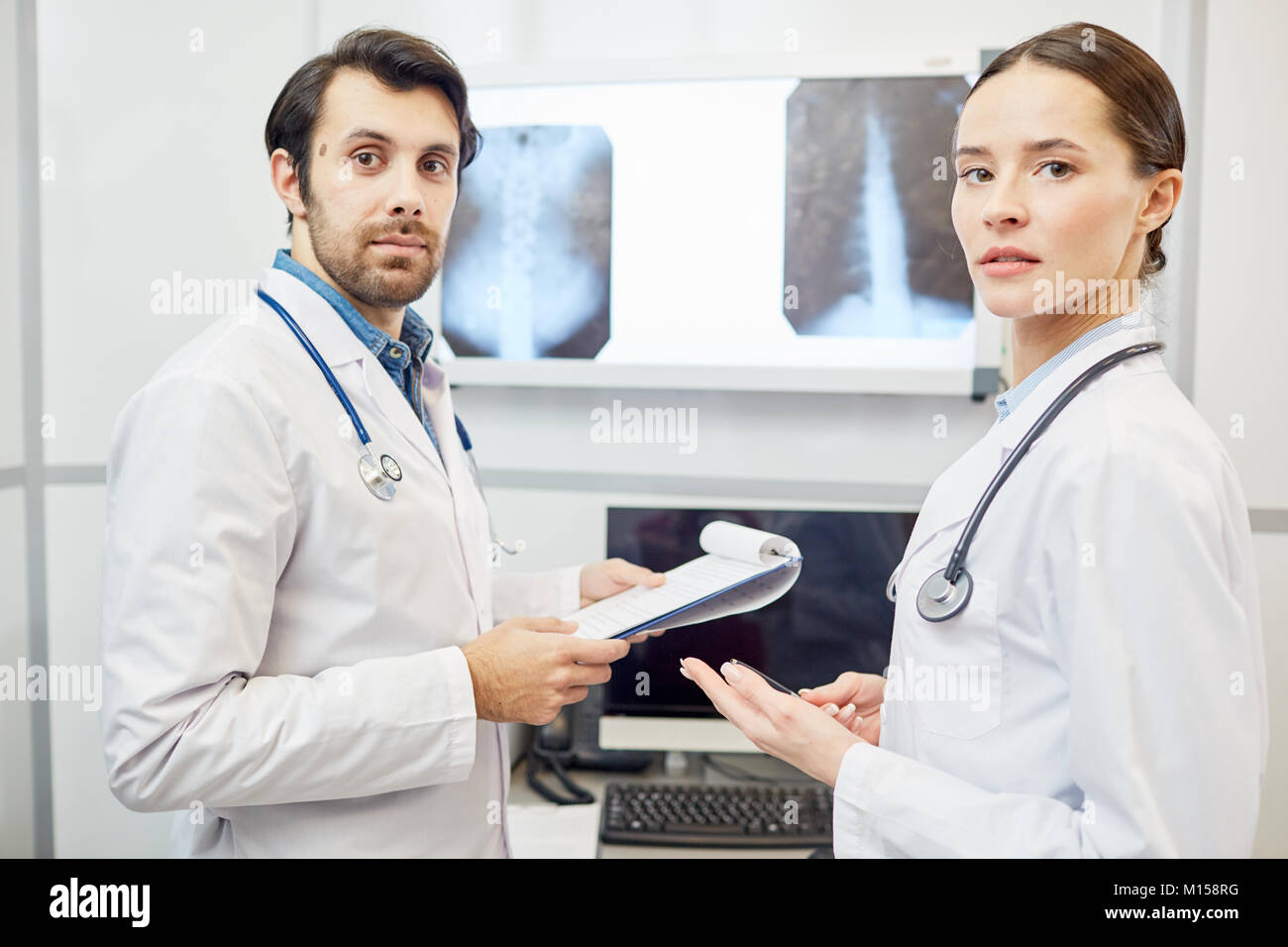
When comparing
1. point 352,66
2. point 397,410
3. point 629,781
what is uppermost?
Answer: point 352,66

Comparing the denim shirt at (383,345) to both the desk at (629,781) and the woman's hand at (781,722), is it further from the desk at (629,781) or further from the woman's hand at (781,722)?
the desk at (629,781)

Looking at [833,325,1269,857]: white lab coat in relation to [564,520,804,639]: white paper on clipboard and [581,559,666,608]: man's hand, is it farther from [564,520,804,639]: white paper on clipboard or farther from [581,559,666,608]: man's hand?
[581,559,666,608]: man's hand

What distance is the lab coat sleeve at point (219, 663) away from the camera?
2.21 feet

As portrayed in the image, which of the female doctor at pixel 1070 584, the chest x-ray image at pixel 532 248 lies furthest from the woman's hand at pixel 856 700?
the chest x-ray image at pixel 532 248

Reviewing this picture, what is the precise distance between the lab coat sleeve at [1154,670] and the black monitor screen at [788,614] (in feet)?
2.00

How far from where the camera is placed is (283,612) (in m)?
0.76

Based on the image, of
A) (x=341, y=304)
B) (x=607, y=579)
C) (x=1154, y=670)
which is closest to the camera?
(x=1154, y=670)

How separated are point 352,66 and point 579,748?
100 cm

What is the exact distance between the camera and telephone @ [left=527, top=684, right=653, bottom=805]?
4.25 ft

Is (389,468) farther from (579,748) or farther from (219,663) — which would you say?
(579,748)

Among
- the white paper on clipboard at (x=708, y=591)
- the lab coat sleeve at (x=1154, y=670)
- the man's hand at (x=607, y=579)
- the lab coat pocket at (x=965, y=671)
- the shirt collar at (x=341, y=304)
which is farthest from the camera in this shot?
the man's hand at (x=607, y=579)

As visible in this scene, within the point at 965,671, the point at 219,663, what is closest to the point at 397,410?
the point at 219,663

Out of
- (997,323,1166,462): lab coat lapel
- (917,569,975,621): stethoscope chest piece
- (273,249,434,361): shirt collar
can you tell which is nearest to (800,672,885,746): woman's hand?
(917,569,975,621): stethoscope chest piece
